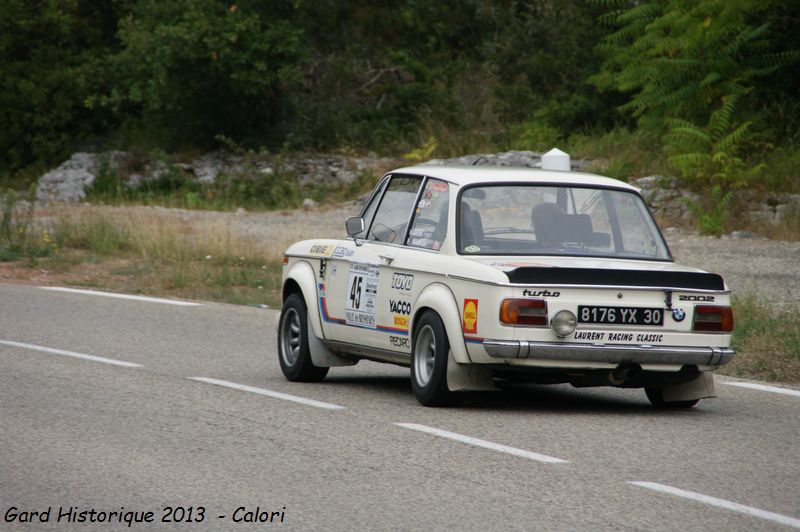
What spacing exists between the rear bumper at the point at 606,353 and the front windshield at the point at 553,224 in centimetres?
96

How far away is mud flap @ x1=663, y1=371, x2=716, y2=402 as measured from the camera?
938 centimetres

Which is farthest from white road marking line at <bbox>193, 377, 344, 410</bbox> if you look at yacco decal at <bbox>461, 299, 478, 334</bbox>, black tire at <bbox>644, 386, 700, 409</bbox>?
black tire at <bbox>644, 386, 700, 409</bbox>

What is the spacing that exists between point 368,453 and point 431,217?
2610mm

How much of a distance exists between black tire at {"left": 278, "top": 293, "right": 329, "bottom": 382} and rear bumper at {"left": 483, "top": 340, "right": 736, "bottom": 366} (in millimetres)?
2612

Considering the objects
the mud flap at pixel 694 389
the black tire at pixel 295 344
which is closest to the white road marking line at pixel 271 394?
the black tire at pixel 295 344

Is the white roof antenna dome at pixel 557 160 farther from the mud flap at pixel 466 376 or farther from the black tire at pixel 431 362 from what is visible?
the mud flap at pixel 466 376

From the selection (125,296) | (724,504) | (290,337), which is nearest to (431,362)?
(290,337)

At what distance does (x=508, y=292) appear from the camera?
336 inches

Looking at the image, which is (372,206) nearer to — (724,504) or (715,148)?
(724,504)

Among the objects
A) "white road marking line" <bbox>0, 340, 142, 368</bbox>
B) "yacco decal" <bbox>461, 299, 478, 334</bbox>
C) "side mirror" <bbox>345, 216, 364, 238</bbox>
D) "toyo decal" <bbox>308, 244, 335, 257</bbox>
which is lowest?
"white road marking line" <bbox>0, 340, 142, 368</bbox>

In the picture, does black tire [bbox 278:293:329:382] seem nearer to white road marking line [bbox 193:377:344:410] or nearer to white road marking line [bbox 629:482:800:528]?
white road marking line [bbox 193:377:344:410]

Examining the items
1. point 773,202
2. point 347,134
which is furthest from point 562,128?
point 773,202

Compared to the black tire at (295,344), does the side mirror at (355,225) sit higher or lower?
higher

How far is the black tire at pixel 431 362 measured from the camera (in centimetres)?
896
